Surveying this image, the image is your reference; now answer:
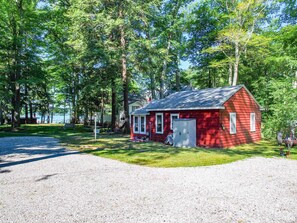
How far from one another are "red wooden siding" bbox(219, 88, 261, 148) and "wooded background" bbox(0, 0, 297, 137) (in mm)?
1229

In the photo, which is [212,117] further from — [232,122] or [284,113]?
[284,113]

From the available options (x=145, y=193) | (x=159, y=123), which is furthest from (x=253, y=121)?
(x=145, y=193)

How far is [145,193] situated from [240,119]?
43.2 feet

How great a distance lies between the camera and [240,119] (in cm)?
1722

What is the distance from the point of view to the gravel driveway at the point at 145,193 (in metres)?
4.66

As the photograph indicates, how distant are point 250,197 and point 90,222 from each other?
3.75 m

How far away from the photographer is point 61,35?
1287 inches

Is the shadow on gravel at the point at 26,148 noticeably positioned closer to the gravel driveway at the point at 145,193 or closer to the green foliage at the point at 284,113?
the gravel driveway at the point at 145,193

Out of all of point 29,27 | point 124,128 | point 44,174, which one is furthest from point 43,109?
point 44,174

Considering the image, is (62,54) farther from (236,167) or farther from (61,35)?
(236,167)

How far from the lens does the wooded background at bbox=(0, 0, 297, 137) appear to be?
22516 millimetres

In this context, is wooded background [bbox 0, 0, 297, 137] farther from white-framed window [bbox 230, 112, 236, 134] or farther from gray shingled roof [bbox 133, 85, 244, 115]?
gray shingled roof [bbox 133, 85, 244, 115]

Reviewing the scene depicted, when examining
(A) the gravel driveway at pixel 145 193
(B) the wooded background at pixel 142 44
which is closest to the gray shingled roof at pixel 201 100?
(B) the wooded background at pixel 142 44

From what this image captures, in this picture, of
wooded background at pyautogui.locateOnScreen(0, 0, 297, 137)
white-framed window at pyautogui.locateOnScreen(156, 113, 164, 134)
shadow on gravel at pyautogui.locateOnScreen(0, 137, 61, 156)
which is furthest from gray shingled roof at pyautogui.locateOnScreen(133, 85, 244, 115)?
shadow on gravel at pyautogui.locateOnScreen(0, 137, 61, 156)
